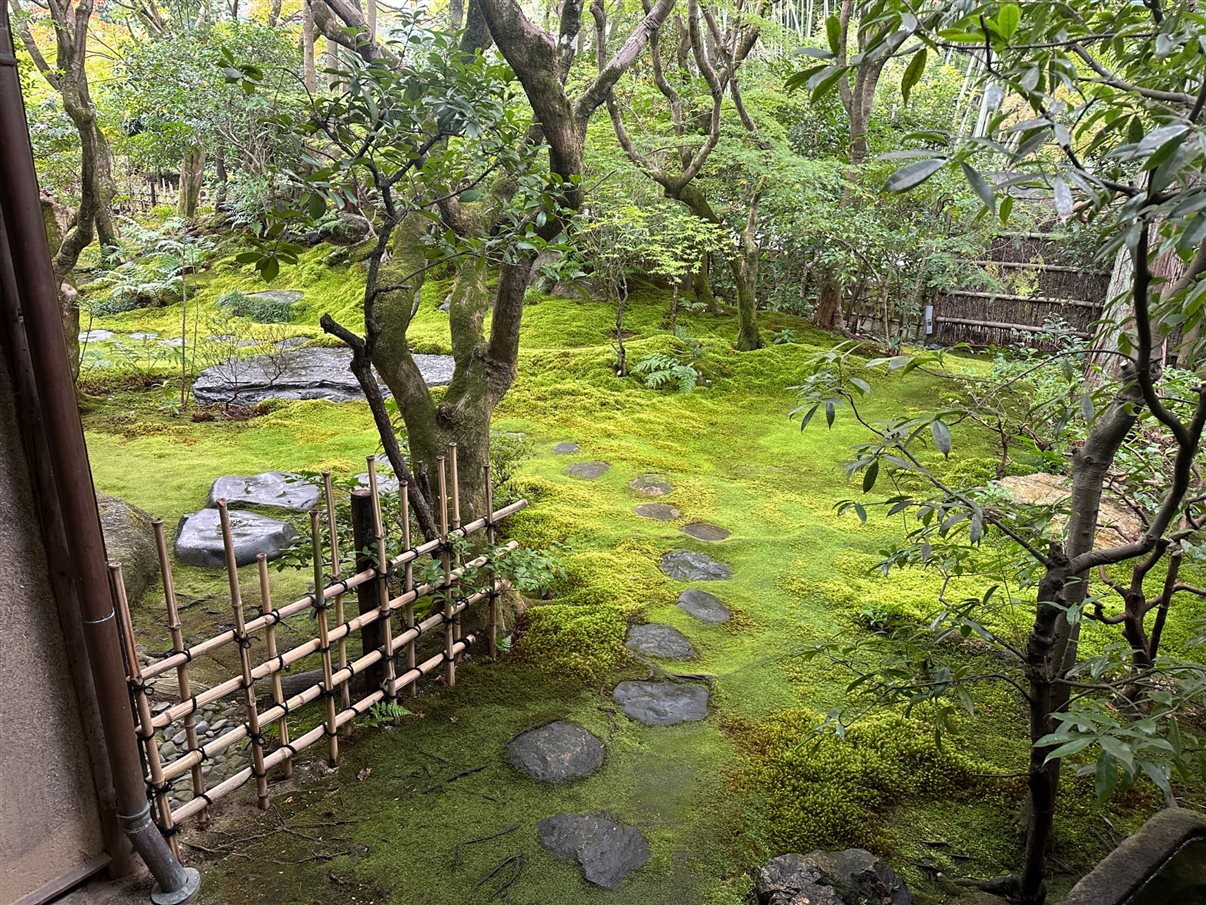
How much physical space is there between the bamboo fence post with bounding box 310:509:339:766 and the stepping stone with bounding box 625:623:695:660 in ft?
4.94

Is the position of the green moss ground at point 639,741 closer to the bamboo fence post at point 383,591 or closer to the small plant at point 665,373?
the bamboo fence post at point 383,591

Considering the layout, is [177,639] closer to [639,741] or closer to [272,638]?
[272,638]

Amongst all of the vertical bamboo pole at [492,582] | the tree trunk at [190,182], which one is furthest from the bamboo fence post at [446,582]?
→ the tree trunk at [190,182]

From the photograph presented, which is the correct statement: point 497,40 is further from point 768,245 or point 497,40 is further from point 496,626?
point 768,245

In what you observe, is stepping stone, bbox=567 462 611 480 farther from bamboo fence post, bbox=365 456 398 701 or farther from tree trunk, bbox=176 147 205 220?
tree trunk, bbox=176 147 205 220

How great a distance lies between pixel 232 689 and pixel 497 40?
2.83 m

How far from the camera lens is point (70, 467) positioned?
2051mm

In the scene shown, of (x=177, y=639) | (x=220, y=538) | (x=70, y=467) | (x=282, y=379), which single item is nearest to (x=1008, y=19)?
(x=70, y=467)

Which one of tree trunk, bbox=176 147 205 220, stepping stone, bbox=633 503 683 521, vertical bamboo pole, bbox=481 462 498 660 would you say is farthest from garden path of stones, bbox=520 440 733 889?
tree trunk, bbox=176 147 205 220

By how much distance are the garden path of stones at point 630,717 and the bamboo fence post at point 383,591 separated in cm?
59

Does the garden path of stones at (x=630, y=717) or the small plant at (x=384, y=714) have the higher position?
the small plant at (x=384, y=714)

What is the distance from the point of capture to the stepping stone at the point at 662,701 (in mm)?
3328

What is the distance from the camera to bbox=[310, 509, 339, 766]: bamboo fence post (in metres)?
2.75

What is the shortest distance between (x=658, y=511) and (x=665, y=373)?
130 inches
